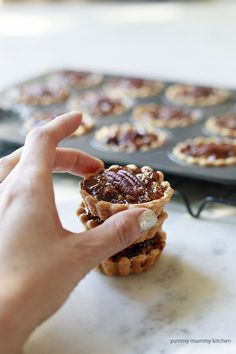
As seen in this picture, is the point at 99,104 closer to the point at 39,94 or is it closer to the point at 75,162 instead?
the point at 39,94

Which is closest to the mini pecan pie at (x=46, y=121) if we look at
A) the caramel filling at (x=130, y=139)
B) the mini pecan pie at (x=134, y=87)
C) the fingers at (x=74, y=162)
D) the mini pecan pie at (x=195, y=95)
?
the caramel filling at (x=130, y=139)

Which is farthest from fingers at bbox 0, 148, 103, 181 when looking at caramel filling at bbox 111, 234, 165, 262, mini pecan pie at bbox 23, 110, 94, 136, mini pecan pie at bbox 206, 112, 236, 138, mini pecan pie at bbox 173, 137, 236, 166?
mini pecan pie at bbox 206, 112, 236, 138

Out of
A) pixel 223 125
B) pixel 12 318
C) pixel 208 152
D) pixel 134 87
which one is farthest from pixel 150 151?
→ pixel 12 318

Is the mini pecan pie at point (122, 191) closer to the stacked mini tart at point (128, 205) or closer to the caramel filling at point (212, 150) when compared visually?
the stacked mini tart at point (128, 205)

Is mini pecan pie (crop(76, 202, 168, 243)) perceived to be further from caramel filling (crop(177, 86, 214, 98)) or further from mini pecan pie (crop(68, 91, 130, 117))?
caramel filling (crop(177, 86, 214, 98))

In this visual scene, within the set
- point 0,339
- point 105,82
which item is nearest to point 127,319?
point 0,339

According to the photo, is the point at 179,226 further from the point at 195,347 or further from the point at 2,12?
the point at 2,12

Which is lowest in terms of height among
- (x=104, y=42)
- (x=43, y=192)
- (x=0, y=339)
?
(x=104, y=42)
